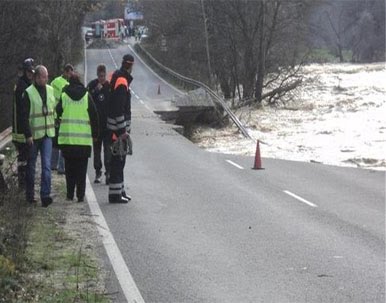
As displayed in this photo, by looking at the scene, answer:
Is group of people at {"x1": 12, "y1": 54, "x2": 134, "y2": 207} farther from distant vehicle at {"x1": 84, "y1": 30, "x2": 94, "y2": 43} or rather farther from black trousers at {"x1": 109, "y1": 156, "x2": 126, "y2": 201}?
distant vehicle at {"x1": 84, "y1": 30, "x2": 94, "y2": 43}

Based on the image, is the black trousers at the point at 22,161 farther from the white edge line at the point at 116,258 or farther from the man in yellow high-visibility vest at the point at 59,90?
the man in yellow high-visibility vest at the point at 59,90

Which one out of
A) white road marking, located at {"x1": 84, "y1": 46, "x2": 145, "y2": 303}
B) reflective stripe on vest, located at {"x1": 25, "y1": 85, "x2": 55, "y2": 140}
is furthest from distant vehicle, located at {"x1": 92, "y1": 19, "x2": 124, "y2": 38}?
white road marking, located at {"x1": 84, "y1": 46, "x2": 145, "y2": 303}

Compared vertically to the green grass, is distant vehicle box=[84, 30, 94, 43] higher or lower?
higher

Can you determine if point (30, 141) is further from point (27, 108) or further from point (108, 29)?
point (108, 29)

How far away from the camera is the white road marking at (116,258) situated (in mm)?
6527

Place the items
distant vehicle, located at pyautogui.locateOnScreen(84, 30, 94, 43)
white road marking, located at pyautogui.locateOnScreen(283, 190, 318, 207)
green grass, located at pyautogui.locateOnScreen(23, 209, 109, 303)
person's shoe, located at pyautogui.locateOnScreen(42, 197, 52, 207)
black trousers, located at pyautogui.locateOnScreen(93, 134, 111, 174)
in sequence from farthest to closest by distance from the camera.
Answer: distant vehicle, located at pyautogui.locateOnScreen(84, 30, 94, 43) → white road marking, located at pyautogui.locateOnScreen(283, 190, 318, 207) → black trousers, located at pyautogui.locateOnScreen(93, 134, 111, 174) → person's shoe, located at pyautogui.locateOnScreen(42, 197, 52, 207) → green grass, located at pyautogui.locateOnScreen(23, 209, 109, 303)

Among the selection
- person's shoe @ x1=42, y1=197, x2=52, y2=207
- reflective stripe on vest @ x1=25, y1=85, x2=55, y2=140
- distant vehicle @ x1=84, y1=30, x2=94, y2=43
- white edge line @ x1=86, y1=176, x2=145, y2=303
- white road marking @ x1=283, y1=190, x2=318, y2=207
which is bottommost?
white road marking @ x1=283, y1=190, x2=318, y2=207

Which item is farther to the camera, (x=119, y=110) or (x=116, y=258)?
(x=119, y=110)

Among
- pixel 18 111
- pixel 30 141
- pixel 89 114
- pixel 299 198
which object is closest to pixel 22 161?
pixel 30 141

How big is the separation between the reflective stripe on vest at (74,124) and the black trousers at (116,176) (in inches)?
21.8

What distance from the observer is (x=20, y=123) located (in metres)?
9.73

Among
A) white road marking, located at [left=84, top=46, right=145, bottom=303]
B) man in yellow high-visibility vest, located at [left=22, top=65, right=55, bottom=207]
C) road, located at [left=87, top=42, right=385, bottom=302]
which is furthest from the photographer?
man in yellow high-visibility vest, located at [left=22, top=65, right=55, bottom=207]

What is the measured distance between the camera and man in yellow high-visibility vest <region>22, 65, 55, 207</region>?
9.89 meters

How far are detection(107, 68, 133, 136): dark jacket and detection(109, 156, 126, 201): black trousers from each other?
427mm
